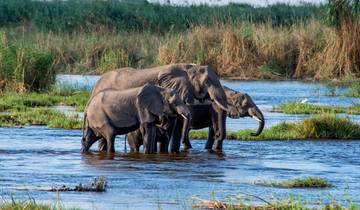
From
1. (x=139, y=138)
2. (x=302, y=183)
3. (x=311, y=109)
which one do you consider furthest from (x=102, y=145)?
(x=311, y=109)

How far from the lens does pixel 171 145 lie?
1917 centimetres

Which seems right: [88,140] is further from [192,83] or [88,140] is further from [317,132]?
[317,132]

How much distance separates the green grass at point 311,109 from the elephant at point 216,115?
5.02 metres

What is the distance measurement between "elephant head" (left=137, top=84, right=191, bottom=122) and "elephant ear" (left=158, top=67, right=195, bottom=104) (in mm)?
1208

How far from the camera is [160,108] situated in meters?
18.8

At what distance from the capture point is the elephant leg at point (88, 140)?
19.0m

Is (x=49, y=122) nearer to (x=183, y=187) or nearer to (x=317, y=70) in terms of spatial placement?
(x=183, y=187)

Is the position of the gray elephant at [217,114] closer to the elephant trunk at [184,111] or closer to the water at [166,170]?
the water at [166,170]

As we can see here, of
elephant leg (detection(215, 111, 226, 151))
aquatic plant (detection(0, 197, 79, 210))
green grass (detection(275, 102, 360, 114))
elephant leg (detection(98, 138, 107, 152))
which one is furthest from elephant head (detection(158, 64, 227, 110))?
aquatic plant (detection(0, 197, 79, 210))

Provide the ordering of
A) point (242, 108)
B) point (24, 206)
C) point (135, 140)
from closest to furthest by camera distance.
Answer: point (24, 206) < point (135, 140) < point (242, 108)

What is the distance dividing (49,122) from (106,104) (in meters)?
4.12

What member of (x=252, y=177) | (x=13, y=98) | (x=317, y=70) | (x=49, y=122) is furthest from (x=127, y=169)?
(x=317, y=70)

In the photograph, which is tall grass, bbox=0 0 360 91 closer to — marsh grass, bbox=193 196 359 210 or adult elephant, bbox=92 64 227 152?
adult elephant, bbox=92 64 227 152

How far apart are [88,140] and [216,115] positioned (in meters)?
2.18
